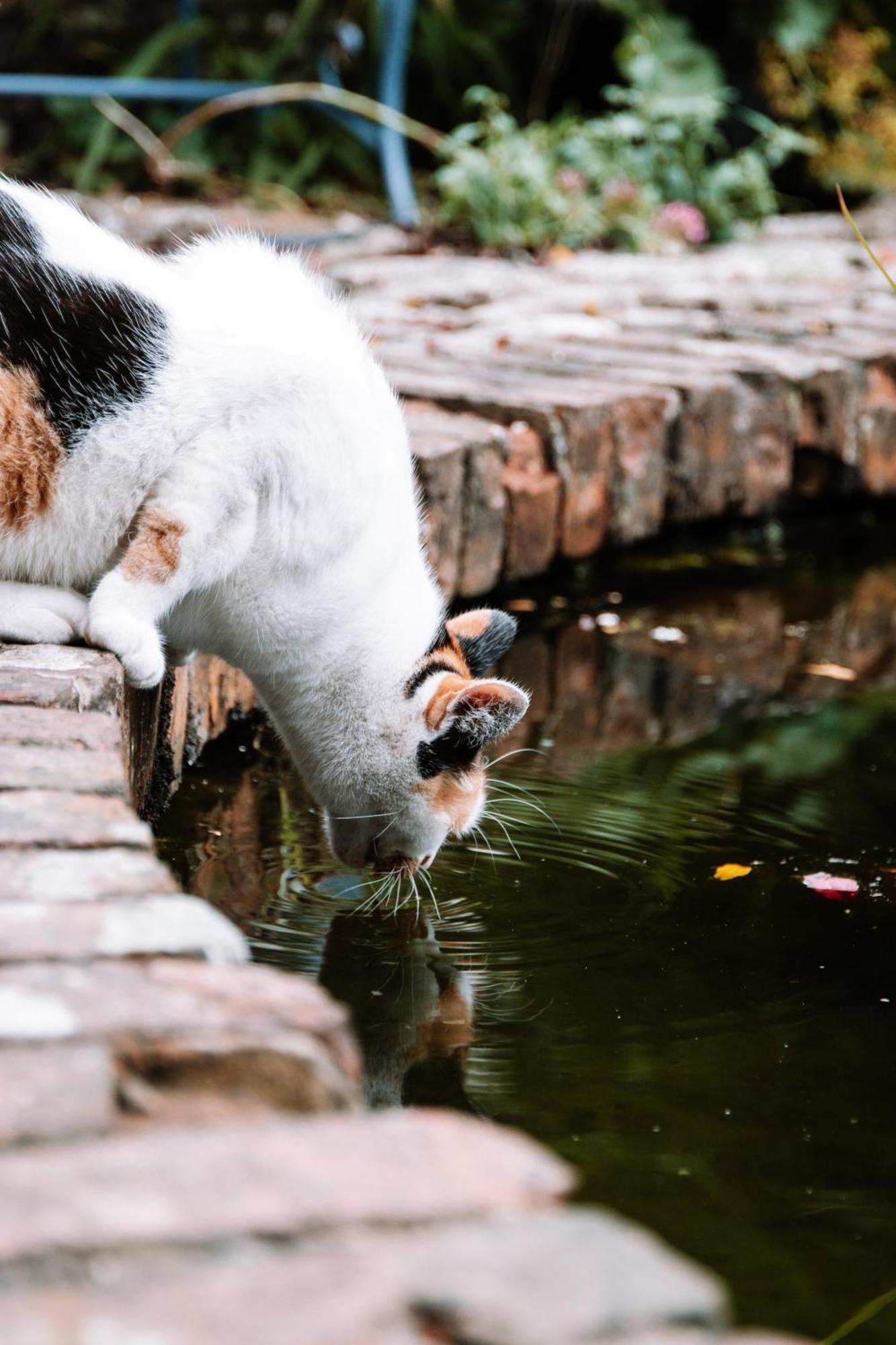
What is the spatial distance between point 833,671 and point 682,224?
3.86 meters

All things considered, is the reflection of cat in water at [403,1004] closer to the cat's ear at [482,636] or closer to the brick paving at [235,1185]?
the cat's ear at [482,636]

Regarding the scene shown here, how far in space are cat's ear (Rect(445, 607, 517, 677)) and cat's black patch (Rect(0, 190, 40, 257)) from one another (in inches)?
36.2

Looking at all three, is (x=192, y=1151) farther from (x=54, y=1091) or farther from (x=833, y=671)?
(x=833, y=671)

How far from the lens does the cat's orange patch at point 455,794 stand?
2635 millimetres

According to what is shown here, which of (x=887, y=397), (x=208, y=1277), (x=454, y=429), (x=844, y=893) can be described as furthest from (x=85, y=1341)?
(x=887, y=397)

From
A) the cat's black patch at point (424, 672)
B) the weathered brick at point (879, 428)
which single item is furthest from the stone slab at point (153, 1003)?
the weathered brick at point (879, 428)

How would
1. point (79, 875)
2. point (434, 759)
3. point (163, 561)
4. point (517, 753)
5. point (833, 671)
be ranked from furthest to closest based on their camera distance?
1. point (833, 671)
2. point (517, 753)
3. point (434, 759)
4. point (163, 561)
5. point (79, 875)

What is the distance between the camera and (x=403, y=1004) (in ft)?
7.81

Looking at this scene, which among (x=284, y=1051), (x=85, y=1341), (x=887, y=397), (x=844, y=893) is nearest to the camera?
(x=85, y=1341)

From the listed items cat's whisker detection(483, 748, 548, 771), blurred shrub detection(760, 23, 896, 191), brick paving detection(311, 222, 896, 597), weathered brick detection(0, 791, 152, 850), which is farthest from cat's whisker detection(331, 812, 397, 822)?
blurred shrub detection(760, 23, 896, 191)

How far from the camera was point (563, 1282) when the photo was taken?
1.00m

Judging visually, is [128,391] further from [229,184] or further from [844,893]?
[229,184]

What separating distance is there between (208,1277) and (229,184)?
773 centimetres

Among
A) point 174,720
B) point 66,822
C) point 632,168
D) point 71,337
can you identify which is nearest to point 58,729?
point 66,822
